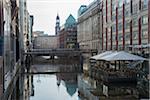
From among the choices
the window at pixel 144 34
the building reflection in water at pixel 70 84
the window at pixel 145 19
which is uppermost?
the window at pixel 145 19

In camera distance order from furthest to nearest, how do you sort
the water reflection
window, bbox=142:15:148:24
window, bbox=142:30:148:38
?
window, bbox=142:15:148:24 < window, bbox=142:30:148:38 < the water reflection

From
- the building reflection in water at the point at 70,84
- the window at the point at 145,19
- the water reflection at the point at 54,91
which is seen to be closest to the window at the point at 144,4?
the window at the point at 145,19

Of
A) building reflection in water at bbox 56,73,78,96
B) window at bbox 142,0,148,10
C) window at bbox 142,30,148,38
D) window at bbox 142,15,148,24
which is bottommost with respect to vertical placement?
building reflection in water at bbox 56,73,78,96

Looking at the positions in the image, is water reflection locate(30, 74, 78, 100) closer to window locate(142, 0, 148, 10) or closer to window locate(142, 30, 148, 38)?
window locate(142, 30, 148, 38)

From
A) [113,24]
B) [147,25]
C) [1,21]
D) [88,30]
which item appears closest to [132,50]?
[147,25]

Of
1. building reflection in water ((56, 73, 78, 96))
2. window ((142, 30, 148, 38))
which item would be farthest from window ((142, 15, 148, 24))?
building reflection in water ((56, 73, 78, 96))

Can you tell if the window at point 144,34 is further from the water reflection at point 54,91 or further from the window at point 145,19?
the water reflection at point 54,91

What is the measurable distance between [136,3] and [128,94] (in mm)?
34805

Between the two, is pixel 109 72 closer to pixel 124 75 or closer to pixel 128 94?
pixel 124 75

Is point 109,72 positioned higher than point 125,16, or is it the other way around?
point 125,16

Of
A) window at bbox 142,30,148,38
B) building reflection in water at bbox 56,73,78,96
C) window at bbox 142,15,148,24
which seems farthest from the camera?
window at bbox 142,15,148,24

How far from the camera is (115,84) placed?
163 feet

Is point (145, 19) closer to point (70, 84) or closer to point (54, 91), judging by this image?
point (70, 84)

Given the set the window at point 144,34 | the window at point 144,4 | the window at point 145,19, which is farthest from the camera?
the window at point 144,4
